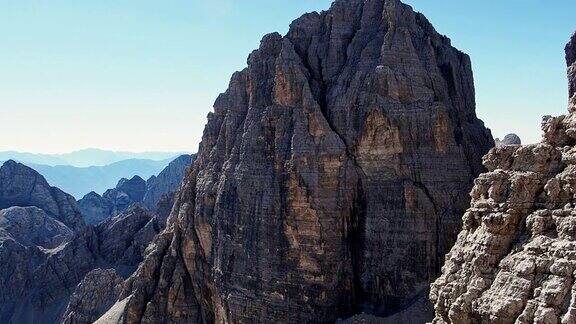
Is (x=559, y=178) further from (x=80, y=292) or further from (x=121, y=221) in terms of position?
(x=121, y=221)

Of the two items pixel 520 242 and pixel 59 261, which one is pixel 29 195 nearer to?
pixel 59 261

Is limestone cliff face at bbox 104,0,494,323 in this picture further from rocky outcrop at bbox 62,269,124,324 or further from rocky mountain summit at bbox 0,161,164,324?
rocky mountain summit at bbox 0,161,164,324

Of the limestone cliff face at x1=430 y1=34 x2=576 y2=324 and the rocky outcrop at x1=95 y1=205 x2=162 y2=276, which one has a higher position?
the limestone cliff face at x1=430 y1=34 x2=576 y2=324

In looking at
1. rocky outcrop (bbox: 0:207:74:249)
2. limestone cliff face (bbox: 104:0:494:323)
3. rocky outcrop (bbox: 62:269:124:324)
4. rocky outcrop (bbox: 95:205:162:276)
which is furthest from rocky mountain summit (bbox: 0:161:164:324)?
limestone cliff face (bbox: 104:0:494:323)

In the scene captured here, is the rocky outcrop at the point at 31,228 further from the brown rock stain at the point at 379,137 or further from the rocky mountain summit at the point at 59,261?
the brown rock stain at the point at 379,137

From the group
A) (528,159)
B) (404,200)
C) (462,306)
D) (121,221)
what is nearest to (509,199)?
(528,159)

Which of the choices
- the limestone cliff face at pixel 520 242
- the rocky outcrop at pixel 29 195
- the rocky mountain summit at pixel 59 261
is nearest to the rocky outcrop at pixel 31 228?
the rocky mountain summit at pixel 59 261
